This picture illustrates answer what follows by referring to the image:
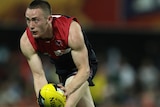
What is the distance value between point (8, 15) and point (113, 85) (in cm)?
395

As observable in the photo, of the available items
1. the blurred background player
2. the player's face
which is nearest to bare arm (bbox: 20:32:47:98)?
the blurred background player

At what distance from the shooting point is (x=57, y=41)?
8055mm

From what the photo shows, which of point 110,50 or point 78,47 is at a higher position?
point 78,47

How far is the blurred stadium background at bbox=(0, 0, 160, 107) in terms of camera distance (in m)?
13.9

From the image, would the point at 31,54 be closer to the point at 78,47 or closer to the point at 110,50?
the point at 78,47

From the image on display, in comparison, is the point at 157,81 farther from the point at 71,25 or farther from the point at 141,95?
the point at 71,25

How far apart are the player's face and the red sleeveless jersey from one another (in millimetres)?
185

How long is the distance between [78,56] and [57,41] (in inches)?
13.1

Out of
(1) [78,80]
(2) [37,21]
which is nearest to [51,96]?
(1) [78,80]

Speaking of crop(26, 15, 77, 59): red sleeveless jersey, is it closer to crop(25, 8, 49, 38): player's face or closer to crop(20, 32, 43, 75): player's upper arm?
crop(20, 32, 43, 75): player's upper arm

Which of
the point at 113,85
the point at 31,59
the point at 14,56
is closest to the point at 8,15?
the point at 14,56

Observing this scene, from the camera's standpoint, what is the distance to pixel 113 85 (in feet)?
45.7

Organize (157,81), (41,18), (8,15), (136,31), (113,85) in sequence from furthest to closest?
(136,31)
(8,15)
(157,81)
(113,85)
(41,18)

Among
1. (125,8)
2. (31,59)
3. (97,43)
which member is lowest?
(97,43)
